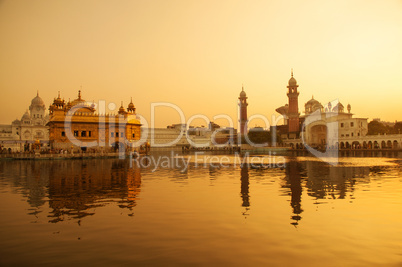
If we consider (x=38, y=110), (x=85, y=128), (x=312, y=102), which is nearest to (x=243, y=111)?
(x=312, y=102)

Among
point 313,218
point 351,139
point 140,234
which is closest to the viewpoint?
point 140,234

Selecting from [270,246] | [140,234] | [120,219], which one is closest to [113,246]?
[140,234]

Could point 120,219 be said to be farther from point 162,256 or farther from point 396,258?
point 396,258

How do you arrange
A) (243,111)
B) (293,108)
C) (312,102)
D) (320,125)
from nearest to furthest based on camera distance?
(320,125), (293,108), (312,102), (243,111)

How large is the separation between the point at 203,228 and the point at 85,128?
5112 cm

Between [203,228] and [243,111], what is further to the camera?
[243,111]

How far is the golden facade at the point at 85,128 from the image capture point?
5309cm

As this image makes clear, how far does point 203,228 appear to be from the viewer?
7836 millimetres

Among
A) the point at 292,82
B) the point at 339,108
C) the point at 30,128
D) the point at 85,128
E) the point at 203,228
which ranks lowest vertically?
the point at 203,228

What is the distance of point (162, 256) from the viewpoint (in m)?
5.95

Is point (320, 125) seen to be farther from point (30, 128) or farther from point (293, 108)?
point (30, 128)

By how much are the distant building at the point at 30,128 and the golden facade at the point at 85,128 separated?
33558 mm

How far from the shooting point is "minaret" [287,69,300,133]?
9931cm

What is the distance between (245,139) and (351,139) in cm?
2964
